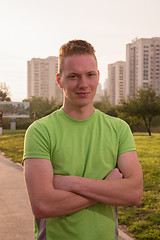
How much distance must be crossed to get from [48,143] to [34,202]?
15.4 inches

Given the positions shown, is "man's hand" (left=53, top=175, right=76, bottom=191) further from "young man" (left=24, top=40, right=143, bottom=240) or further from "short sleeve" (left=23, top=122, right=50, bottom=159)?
"short sleeve" (left=23, top=122, right=50, bottom=159)

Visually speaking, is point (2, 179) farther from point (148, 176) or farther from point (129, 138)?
point (129, 138)

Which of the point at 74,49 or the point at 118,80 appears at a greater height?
the point at 118,80

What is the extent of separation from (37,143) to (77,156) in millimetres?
278

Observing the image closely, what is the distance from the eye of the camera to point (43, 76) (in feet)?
403

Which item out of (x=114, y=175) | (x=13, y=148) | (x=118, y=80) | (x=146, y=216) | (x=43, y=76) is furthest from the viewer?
(x=43, y=76)

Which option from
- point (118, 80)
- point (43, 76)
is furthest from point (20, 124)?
point (43, 76)

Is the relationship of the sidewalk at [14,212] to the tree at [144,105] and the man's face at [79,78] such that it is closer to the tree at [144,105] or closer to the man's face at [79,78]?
the man's face at [79,78]

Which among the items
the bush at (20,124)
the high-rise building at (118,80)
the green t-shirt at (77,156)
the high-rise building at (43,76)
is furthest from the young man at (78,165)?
the high-rise building at (43,76)

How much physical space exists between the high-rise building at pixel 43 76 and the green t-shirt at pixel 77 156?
11935 cm

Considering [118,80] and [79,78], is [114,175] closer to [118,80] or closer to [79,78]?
[79,78]

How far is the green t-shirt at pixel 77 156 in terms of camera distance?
186cm

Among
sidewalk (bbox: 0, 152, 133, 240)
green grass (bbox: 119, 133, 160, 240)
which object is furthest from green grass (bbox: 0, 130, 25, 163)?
green grass (bbox: 119, 133, 160, 240)

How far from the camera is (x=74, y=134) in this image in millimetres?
1939
